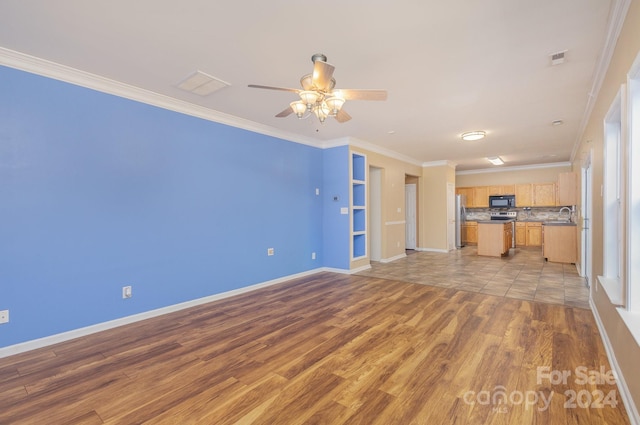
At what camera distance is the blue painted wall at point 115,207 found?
2.62 metres

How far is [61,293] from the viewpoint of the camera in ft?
9.23

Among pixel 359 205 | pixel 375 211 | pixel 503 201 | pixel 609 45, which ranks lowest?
pixel 375 211

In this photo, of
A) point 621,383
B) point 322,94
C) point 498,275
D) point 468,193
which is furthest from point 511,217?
point 322,94

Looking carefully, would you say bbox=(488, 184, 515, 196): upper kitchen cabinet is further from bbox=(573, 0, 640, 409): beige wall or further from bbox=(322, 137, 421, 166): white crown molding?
bbox=(573, 0, 640, 409): beige wall

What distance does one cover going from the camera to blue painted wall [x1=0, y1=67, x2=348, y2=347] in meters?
2.62

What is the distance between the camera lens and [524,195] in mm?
9516

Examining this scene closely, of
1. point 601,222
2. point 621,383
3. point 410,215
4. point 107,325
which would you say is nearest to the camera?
point 621,383

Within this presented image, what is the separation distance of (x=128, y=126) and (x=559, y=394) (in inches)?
182

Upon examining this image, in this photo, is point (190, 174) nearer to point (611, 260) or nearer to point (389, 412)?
point (389, 412)

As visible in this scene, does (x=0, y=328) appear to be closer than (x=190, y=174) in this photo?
Yes

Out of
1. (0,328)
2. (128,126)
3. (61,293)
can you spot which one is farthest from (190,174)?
(0,328)

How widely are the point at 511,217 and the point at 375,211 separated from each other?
20.5ft

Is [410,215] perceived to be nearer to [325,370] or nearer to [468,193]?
[468,193]

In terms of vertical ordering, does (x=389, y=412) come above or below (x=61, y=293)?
below
